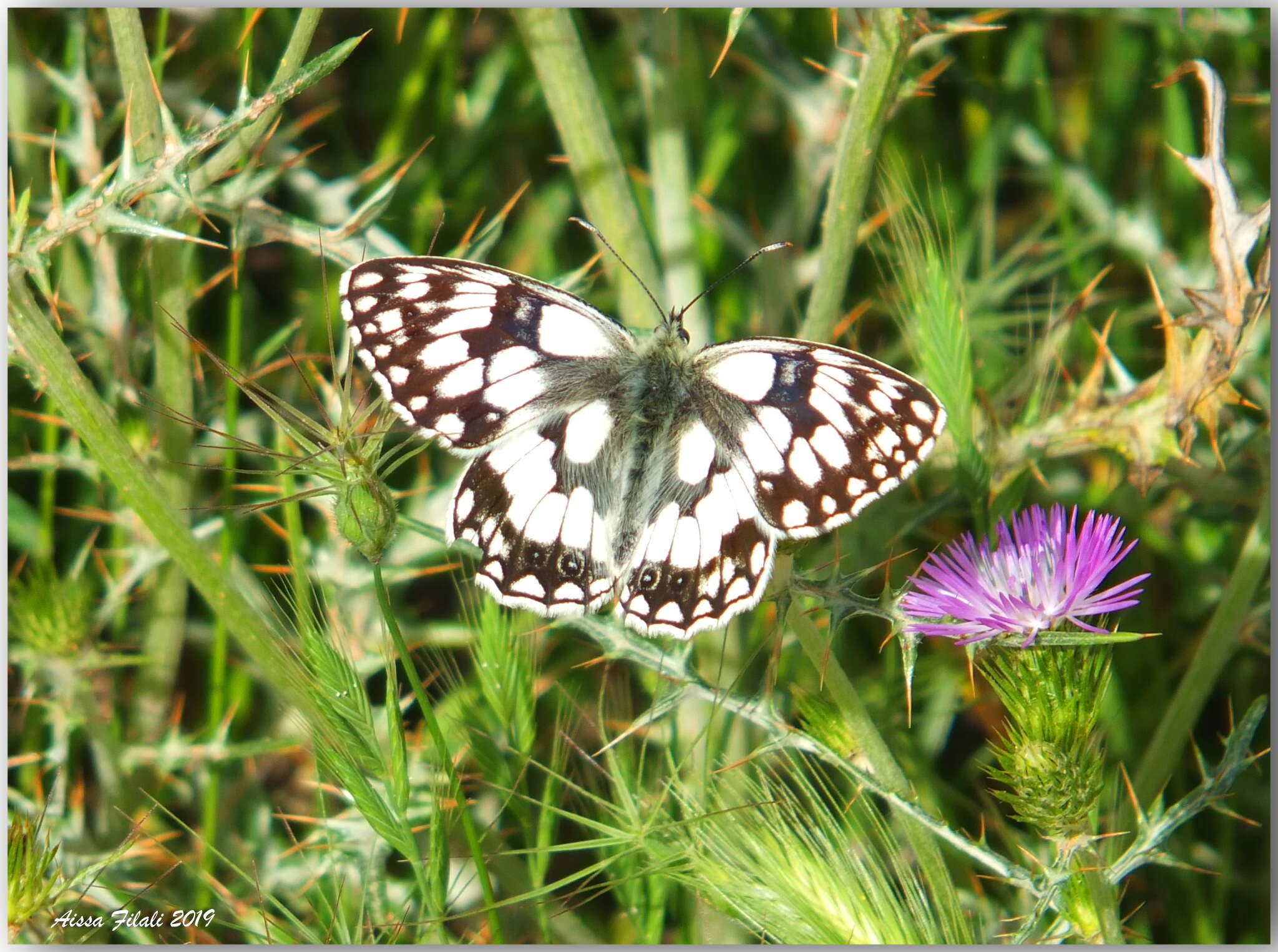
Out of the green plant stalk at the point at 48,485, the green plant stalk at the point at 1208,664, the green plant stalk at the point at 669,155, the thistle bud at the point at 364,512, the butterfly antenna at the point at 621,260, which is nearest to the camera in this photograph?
the thistle bud at the point at 364,512

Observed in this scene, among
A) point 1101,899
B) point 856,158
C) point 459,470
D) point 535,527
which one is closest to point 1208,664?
point 1101,899

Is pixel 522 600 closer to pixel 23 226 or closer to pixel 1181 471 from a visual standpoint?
pixel 23 226

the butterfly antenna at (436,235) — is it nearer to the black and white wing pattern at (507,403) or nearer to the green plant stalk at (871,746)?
the black and white wing pattern at (507,403)

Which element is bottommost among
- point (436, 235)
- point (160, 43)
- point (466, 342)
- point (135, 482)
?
point (135, 482)

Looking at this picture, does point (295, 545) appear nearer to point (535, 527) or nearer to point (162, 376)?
point (535, 527)

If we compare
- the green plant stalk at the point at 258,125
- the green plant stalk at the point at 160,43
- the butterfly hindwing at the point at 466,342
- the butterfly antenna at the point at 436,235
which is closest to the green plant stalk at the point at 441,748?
the butterfly hindwing at the point at 466,342

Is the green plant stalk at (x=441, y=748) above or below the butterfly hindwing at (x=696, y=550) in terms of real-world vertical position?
below
